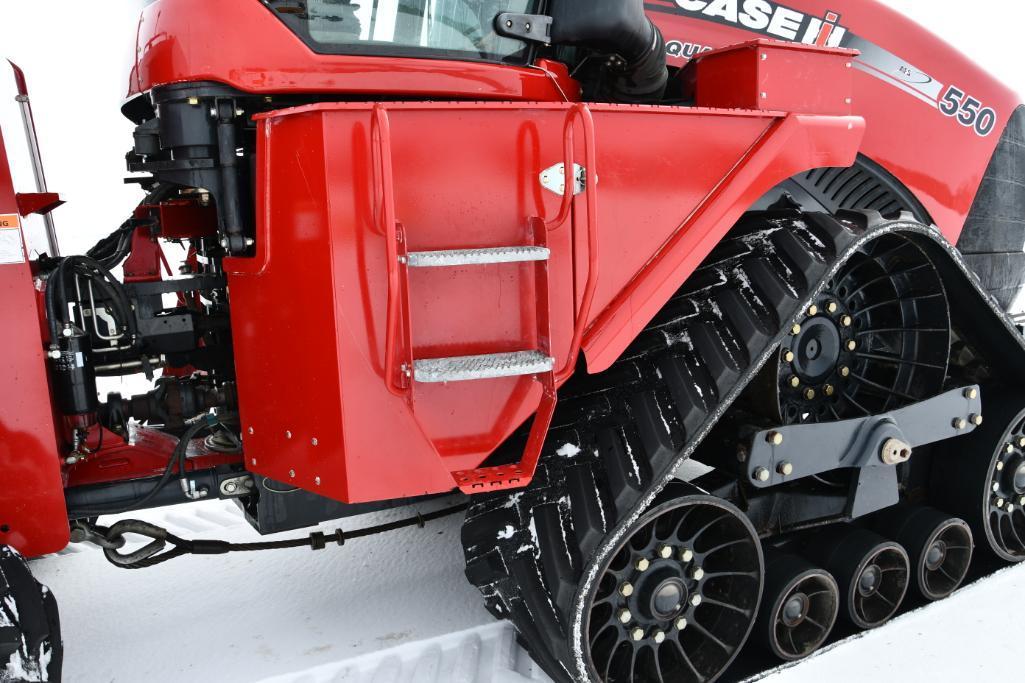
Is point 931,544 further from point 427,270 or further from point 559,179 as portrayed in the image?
point 427,270

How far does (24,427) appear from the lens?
2.20 meters

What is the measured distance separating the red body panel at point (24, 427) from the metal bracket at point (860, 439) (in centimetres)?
197

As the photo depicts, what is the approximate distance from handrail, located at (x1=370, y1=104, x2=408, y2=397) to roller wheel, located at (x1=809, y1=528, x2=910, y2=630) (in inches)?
68.8

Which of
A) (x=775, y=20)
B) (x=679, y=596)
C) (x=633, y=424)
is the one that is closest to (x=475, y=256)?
(x=633, y=424)

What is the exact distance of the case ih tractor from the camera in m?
1.98

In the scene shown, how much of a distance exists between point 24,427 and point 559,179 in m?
1.56

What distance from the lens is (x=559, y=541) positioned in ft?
7.16

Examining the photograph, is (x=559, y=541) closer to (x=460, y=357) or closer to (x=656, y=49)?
(x=460, y=357)

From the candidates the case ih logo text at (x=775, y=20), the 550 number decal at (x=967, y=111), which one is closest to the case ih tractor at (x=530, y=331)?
the case ih logo text at (x=775, y=20)

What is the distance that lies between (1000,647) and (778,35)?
226 cm

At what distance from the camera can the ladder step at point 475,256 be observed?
1.87m

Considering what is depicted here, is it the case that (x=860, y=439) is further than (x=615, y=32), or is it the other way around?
(x=860, y=439)

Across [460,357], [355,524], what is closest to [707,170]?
[460,357]

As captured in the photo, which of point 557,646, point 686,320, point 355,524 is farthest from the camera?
point 355,524
